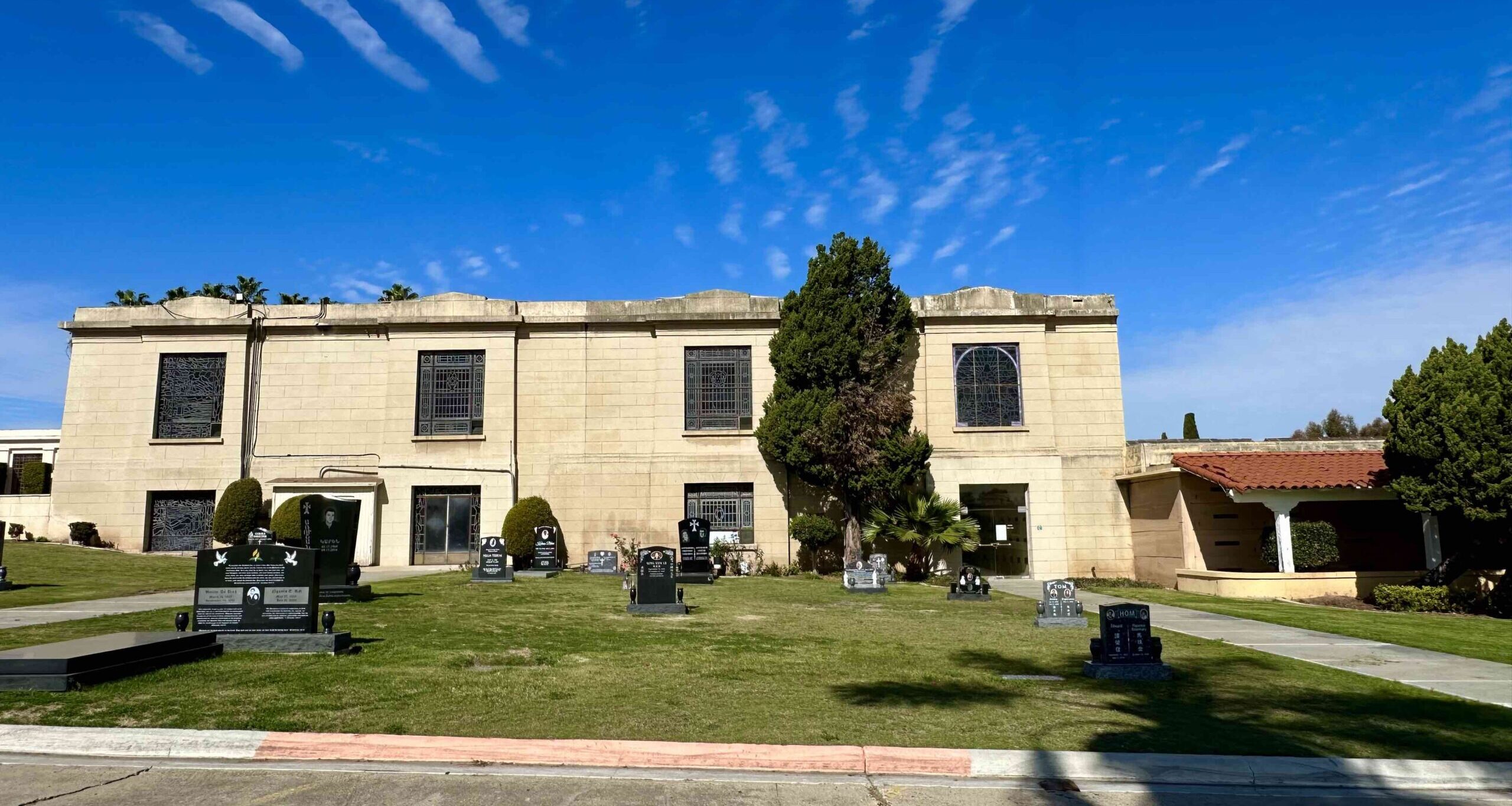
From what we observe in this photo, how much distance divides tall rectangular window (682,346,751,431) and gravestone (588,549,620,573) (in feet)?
Result: 16.8

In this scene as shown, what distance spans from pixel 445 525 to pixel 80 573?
9818 millimetres

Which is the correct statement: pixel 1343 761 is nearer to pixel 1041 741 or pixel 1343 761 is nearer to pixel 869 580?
pixel 1041 741

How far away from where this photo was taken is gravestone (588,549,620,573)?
87.1 ft

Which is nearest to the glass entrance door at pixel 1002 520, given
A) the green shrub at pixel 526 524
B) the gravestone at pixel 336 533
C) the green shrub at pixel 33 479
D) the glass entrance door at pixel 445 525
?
the green shrub at pixel 526 524

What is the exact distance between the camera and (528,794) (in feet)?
19.7

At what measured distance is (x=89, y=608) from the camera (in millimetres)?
14805

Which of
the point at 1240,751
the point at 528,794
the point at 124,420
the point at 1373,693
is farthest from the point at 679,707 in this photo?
the point at 124,420

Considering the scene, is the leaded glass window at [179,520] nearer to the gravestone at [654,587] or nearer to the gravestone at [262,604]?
the gravestone at [654,587]

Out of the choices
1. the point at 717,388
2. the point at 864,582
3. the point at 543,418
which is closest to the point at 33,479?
the point at 543,418

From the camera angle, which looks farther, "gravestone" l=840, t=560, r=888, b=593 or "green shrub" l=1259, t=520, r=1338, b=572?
"green shrub" l=1259, t=520, r=1338, b=572

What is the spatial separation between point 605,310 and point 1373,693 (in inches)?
959

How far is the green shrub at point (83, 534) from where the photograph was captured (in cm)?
2820

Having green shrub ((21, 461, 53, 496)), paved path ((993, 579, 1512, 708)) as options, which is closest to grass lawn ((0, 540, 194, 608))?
green shrub ((21, 461, 53, 496))

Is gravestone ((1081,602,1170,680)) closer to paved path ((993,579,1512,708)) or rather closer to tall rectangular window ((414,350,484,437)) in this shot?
paved path ((993,579,1512,708))
